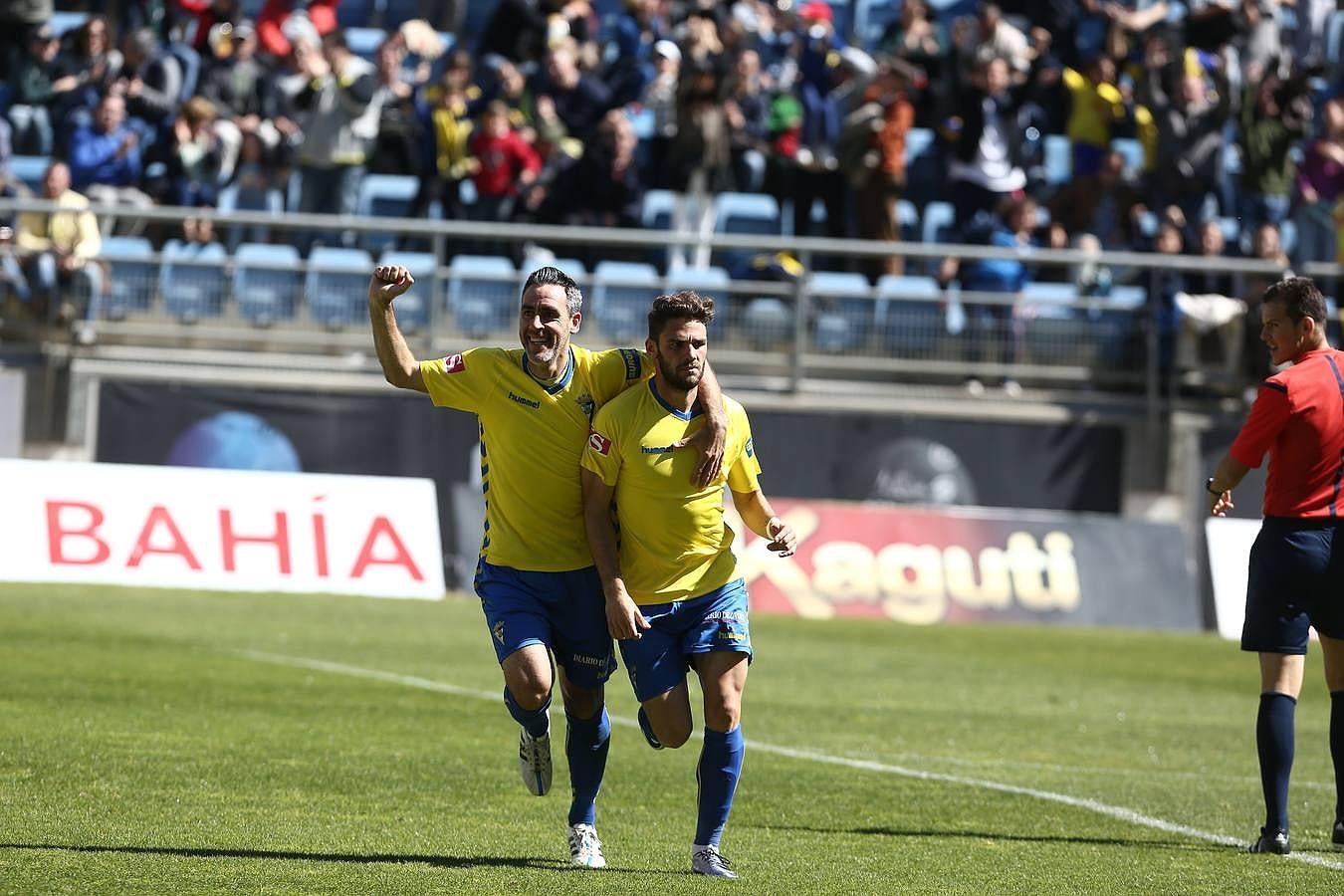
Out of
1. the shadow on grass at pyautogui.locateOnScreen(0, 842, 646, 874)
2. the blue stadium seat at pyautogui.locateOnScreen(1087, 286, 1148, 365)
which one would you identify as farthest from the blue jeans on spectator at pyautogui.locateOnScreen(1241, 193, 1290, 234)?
the shadow on grass at pyautogui.locateOnScreen(0, 842, 646, 874)

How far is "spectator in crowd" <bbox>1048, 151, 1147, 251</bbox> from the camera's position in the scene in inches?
902

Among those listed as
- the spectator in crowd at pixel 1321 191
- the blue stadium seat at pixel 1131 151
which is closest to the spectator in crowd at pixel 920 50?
the blue stadium seat at pixel 1131 151

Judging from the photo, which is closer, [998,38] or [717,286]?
[717,286]

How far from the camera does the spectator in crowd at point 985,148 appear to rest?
2262 centimetres

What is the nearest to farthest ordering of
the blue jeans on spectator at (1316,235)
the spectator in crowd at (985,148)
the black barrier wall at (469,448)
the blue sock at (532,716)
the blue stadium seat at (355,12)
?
the blue sock at (532,716), the black barrier wall at (469,448), the spectator in crowd at (985,148), the blue jeans on spectator at (1316,235), the blue stadium seat at (355,12)

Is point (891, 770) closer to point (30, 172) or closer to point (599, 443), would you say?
point (599, 443)

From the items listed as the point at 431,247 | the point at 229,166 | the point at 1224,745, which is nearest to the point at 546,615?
the point at 1224,745

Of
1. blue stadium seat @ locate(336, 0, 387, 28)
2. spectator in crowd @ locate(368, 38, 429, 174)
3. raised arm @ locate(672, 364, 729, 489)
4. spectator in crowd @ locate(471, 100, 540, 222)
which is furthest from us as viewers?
blue stadium seat @ locate(336, 0, 387, 28)

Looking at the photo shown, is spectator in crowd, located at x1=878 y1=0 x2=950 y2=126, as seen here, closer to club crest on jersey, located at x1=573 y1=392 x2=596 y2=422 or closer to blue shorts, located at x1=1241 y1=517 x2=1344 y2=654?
blue shorts, located at x1=1241 y1=517 x2=1344 y2=654

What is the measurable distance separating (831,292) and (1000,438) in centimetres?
238

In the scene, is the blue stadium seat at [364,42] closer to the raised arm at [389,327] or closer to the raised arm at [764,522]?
the raised arm at [389,327]

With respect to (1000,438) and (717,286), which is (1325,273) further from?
(717,286)

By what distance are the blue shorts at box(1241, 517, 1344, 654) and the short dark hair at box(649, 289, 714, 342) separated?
8.80 feet

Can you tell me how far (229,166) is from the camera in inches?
882
